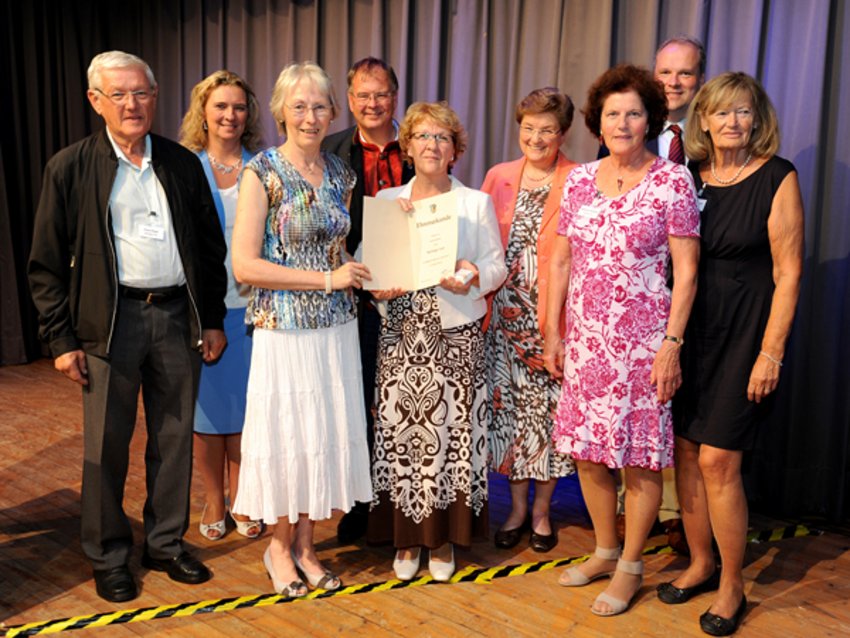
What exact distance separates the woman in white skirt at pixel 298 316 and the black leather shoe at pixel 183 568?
447 millimetres

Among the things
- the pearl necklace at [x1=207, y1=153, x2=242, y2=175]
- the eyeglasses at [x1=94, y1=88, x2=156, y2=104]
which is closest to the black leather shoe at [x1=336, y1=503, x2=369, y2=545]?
the pearl necklace at [x1=207, y1=153, x2=242, y2=175]

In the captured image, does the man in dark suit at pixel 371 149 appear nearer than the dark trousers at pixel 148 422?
No

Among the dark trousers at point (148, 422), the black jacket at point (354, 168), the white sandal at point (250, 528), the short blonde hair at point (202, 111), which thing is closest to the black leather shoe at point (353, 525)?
the white sandal at point (250, 528)

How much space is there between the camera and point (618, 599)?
2932mm

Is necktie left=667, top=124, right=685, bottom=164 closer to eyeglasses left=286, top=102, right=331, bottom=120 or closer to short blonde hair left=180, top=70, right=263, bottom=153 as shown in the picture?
eyeglasses left=286, top=102, right=331, bottom=120

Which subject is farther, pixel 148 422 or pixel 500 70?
pixel 500 70

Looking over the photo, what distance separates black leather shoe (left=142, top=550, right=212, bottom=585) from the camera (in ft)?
10.3

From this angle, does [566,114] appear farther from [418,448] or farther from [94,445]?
[94,445]

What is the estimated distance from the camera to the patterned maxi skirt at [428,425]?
2982 millimetres

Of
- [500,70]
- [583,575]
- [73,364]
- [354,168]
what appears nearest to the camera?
[73,364]

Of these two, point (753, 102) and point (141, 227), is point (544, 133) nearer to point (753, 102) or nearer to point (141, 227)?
point (753, 102)

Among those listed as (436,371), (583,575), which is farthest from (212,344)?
(583,575)

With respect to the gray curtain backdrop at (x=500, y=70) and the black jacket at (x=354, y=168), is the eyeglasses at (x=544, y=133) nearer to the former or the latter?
the black jacket at (x=354, y=168)

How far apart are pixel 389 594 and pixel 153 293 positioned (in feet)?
4.34
